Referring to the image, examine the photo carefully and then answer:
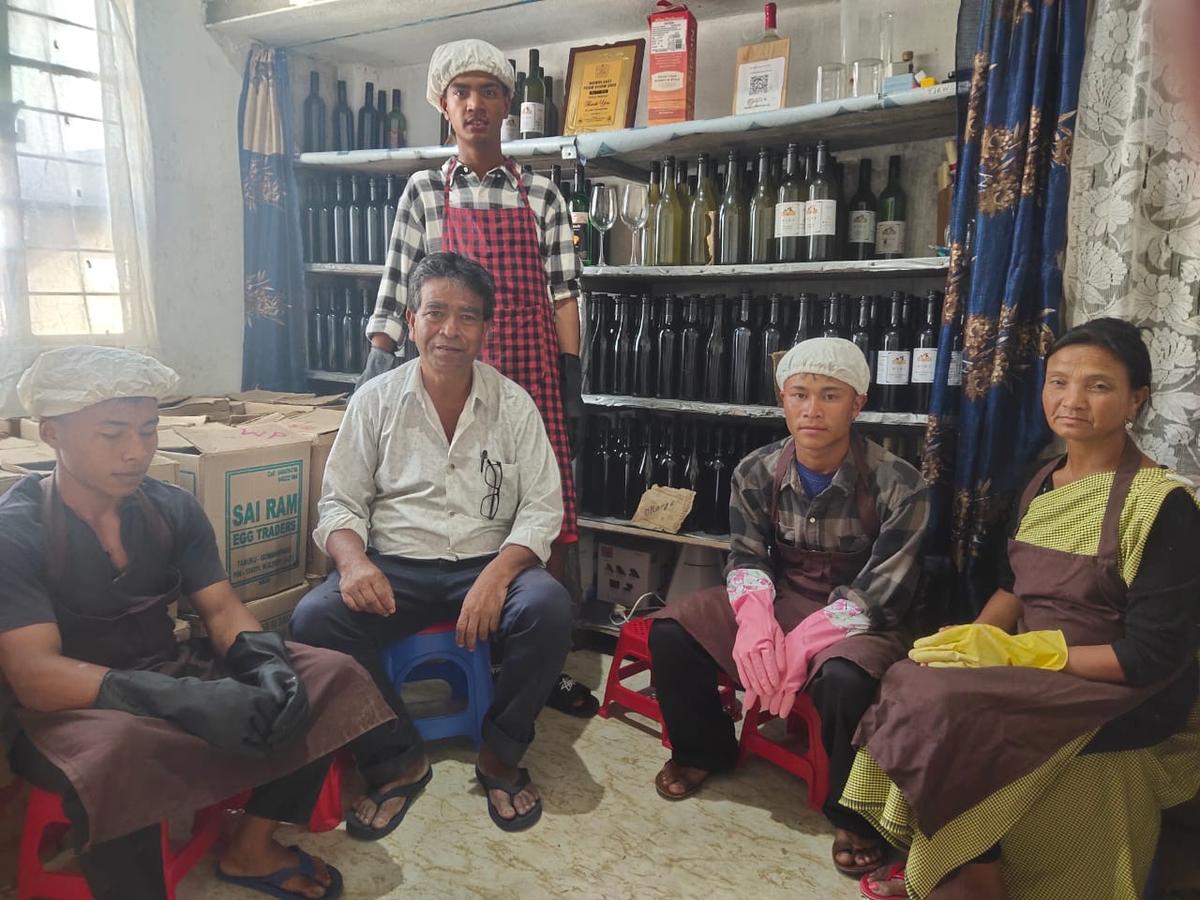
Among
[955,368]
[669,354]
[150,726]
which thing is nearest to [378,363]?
[669,354]

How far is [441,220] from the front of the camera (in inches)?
93.1

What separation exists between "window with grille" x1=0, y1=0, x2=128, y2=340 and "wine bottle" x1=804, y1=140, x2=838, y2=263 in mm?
2401

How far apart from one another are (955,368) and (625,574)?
135 centimetres

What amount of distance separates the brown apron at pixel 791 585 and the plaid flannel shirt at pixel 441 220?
919mm

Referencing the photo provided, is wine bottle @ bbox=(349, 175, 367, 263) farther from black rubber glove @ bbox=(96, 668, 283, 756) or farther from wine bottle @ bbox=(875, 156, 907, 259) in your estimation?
black rubber glove @ bbox=(96, 668, 283, 756)

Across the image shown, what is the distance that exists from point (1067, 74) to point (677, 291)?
1.42 m

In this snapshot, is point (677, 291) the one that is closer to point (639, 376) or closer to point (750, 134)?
point (639, 376)

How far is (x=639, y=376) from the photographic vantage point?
9.29 feet

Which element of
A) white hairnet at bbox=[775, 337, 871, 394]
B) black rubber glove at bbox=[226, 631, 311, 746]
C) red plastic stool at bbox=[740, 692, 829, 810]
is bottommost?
red plastic stool at bbox=[740, 692, 829, 810]

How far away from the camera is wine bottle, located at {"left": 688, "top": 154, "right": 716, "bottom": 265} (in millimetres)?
2723

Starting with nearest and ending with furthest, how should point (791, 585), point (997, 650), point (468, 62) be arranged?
point (997, 650)
point (791, 585)
point (468, 62)

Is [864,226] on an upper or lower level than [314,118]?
lower

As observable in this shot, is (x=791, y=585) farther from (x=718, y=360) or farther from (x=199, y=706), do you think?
(x=199, y=706)

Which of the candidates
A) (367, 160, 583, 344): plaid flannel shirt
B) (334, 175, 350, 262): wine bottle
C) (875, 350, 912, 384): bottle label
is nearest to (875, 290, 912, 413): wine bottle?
(875, 350, 912, 384): bottle label
